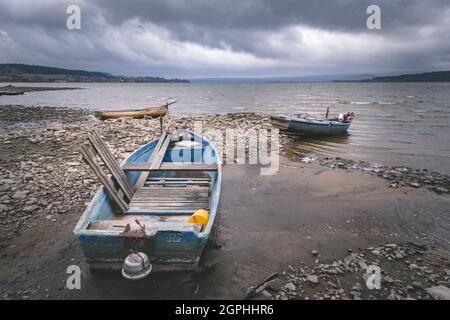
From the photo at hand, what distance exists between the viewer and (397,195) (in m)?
9.75

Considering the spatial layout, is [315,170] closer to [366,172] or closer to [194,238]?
[366,172]

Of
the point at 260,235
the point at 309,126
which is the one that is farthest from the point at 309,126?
the point at 260,235

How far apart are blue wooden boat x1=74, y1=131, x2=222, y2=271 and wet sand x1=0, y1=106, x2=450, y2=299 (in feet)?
2.32

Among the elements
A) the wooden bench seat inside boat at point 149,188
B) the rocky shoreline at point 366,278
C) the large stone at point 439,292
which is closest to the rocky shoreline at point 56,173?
the wooden bench seat inside boat at point 149,188

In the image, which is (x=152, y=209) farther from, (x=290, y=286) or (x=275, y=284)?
(x=290, y=286)

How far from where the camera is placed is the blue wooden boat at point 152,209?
4.77 m

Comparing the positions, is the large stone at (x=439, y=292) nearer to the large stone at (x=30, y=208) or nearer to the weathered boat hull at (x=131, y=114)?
the large stone at (x=30, y=208)

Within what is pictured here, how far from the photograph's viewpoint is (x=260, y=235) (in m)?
7.32

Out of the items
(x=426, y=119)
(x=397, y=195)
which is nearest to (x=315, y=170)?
Answer: (x=397, y=195)

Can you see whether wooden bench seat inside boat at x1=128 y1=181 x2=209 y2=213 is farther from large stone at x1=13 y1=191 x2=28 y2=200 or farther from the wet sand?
large stone at x1=13 y1=191 x2=28 y2=200

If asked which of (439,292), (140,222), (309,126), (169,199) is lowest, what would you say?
(439,292)

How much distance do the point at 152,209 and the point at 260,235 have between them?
281 centimetres

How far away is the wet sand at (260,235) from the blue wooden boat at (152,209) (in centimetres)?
71
